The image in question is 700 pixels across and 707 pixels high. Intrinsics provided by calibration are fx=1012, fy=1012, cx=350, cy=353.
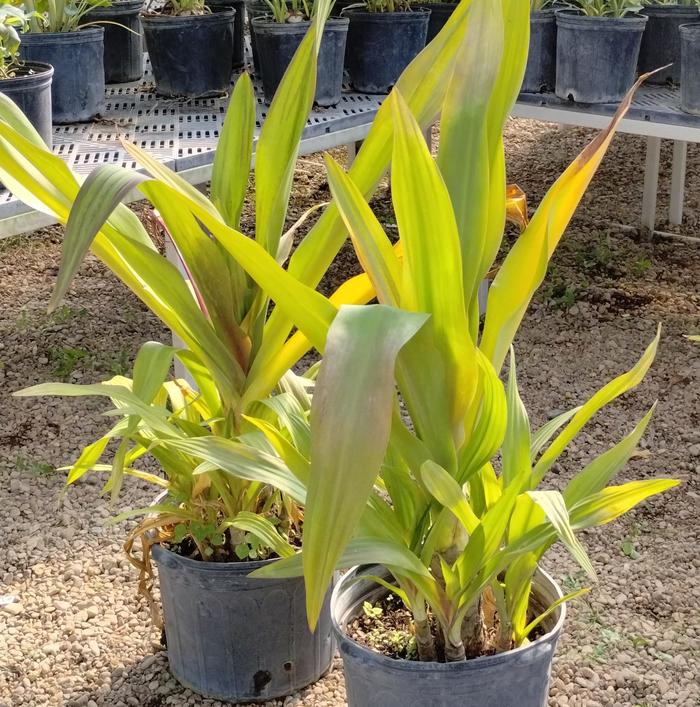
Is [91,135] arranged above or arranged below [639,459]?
above

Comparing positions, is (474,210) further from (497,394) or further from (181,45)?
(181,45)

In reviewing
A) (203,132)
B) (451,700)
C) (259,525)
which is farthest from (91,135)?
(451,700)

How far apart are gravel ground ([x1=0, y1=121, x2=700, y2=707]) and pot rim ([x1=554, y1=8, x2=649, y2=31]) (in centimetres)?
75

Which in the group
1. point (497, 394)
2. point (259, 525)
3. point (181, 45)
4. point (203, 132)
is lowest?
point (259, 525)

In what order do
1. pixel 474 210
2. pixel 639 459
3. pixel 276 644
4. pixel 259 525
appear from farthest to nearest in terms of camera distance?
1. pixel 639 459
2. pixel 276 644
3. pixel 259 525
4. pixel 474 210

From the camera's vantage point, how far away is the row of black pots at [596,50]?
236cm

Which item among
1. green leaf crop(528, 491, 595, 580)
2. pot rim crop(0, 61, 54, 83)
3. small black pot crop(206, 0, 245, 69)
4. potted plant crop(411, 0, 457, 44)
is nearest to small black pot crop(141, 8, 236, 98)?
small black pot crop(206, 0, 245, 69)

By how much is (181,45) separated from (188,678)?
1457mm

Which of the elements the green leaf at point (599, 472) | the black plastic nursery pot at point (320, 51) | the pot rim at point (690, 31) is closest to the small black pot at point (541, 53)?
the pot rim at point (690, 31)

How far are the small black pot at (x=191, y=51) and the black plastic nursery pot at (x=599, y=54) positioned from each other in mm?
803

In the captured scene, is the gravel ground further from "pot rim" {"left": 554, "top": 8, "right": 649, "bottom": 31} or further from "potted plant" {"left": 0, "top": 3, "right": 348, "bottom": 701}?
"pot rim" {"left": 554, "top": 8, "right": 649, "bottom": 31}

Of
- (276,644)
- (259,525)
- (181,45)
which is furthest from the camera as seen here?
(181,45)

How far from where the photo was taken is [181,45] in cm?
231

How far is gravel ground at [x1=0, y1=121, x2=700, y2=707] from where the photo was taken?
153 cm
